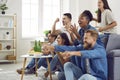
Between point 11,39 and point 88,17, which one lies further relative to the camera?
point 11,39

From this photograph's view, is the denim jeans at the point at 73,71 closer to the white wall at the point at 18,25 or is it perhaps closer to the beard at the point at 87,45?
the beard at the point at 87,45

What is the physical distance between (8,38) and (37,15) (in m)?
1.28

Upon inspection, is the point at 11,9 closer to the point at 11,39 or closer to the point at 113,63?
the point at 11,39

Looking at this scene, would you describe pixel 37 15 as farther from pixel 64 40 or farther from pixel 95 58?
pixel 95 58

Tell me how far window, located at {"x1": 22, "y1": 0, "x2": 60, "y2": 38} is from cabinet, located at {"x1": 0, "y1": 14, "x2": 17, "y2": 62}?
445 millimetres

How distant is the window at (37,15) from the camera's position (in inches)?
300

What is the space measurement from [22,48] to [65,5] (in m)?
1.98

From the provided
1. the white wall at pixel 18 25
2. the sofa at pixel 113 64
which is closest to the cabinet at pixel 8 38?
the white wall at pixel 18 25

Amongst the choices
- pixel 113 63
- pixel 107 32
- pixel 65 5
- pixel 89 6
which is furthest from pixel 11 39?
pixel 113 63

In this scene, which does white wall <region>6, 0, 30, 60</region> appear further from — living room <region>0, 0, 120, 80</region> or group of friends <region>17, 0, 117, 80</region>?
group of friends <region>17, 0, 117, 80</region>

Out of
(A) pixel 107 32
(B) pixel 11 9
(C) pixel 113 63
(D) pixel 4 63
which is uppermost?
(B) pixel 11 9

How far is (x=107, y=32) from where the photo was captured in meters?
4.11

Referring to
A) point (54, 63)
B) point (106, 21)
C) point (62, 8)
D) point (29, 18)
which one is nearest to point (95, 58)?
point (106, 21)

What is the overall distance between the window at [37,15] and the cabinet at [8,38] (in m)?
0.44
